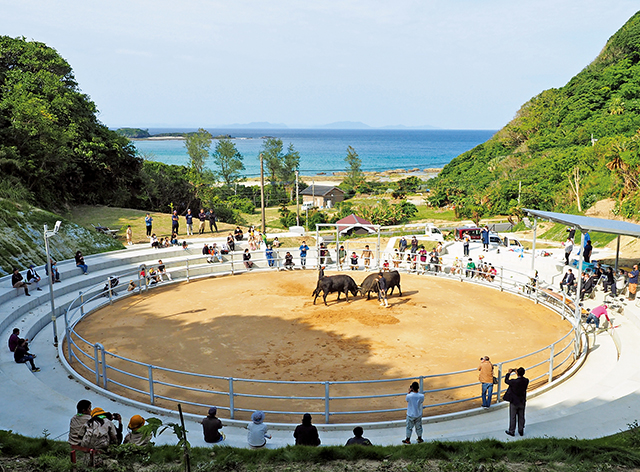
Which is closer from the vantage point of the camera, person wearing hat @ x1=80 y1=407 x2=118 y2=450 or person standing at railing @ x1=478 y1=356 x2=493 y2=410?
person wearing hat @ x1=80 y1=407 x2=118 y2=450

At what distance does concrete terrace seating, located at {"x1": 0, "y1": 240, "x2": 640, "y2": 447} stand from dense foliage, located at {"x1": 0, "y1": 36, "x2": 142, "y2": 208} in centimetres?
1659

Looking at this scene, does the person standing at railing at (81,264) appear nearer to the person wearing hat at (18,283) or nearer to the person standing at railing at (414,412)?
the person wearing hat at (18,283)

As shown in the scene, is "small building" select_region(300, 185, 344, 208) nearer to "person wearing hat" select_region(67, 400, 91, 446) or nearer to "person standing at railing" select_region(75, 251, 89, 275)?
"person standing at railing" select_region(75, 251, 89, 275)

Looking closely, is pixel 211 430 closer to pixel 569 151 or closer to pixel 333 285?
pixel 333 285

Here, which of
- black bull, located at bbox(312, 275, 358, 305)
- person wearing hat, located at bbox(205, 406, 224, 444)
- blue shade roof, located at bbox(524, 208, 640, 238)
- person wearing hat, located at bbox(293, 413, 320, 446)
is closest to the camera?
person wearing hat, located at bbox(293, 413, 320, 446)

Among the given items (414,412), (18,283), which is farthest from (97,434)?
(18,283)

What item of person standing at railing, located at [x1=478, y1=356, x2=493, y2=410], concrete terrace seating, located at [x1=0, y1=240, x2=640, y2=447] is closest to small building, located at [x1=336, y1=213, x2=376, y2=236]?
concrete terrace seating, located at [x1=0, y1=240, x2=640, y2=447]

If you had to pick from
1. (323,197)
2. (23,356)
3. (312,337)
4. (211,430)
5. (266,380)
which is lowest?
(323,197)

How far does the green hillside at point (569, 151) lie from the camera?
40.5 metres

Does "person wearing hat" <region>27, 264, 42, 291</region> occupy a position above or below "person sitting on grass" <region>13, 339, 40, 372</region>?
above

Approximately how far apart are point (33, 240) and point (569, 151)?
50.6 metres

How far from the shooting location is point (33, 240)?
2478 centimetres

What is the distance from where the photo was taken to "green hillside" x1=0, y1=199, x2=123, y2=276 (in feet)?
74.6

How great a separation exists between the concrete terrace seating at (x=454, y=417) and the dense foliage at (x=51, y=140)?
16591 millimetres
